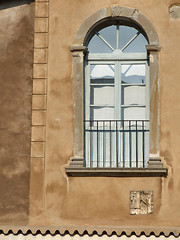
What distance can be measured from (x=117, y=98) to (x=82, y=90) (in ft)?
2.19

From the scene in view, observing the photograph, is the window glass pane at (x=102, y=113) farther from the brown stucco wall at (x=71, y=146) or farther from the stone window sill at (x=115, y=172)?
the stone window sill at (x=115, y=172)

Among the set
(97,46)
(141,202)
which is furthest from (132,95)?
(141,202)

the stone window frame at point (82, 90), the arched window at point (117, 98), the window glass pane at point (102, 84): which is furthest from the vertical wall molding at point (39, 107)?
the window glass pane at point (102, 84)

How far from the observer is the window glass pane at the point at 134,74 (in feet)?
48.8

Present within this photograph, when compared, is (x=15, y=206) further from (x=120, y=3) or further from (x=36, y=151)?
(x=120, y=3)

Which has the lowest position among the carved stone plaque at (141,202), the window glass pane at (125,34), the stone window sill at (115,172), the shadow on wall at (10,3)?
the carved stone plaque at (141,202)

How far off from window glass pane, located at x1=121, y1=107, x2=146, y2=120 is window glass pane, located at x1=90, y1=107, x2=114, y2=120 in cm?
22

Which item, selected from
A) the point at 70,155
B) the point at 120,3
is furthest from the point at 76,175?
the point at 120,3

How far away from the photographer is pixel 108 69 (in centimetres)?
1494

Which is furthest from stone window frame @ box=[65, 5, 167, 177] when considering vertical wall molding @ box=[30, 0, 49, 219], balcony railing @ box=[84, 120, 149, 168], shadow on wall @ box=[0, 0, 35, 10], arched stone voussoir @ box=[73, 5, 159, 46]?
shadow on wall @ box=[0, 0, 35, 10]

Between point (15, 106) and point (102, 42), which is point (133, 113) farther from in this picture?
point (15, 106)

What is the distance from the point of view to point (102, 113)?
14789 mm

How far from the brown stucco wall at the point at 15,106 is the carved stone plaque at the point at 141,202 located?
6.11 ft

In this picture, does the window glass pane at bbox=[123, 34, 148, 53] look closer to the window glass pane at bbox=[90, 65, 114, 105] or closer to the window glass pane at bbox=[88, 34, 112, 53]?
the window glass pane at bbox=[88, 34, 112, 53]
